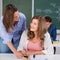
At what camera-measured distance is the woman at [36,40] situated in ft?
9.53

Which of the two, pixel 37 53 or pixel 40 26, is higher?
pixel 40 26

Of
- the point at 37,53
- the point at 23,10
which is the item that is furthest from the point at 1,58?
the point at 23,10

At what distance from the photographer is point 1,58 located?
2.72 metres

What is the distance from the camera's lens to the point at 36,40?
295cm

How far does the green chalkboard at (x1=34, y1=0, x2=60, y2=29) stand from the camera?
21.0 ft

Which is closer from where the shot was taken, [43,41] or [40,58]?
[40,58]

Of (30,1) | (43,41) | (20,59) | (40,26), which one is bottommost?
(20,59)

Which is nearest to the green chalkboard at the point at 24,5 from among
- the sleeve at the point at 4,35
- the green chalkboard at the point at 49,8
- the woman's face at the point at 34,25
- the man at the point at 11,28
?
the green chalkboard at the point at 49,8

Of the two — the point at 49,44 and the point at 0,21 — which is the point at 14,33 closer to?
the point at 0,21

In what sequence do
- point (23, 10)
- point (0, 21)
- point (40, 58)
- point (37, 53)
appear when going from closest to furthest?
1. point (40, 58)
2. point (37, 53)
3. point (0, 21)
4. point (23, 10)

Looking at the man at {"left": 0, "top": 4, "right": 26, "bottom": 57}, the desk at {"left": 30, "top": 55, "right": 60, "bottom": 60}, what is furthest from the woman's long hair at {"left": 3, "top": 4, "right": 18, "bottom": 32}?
the desk at {"left": 30, "top": 55, "right": 60, "bottom": 60}

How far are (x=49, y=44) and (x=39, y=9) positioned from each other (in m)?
3.56

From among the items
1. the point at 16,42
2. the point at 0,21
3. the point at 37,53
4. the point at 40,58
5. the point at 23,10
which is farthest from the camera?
the point at 23,10

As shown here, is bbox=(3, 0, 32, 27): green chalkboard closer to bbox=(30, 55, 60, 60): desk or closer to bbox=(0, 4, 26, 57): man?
bbox=(0, 4, 26, 57): man
